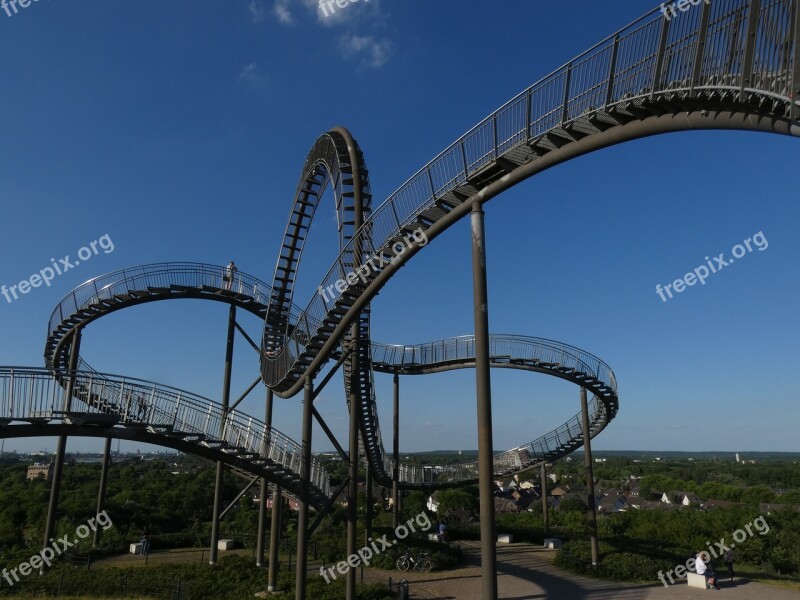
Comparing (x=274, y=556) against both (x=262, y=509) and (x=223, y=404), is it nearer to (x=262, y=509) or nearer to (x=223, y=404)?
(x=262, y=509)

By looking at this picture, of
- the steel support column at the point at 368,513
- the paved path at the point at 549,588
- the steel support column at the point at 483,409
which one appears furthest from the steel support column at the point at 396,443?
the steel support column at the point at 483,409

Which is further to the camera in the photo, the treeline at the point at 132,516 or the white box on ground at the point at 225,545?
the treeline at the point at 132,516

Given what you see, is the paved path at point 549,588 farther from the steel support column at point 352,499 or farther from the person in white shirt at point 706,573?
the steel support column at point 352,499

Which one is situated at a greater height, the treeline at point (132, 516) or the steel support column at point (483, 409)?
the steel support column at point (483, 409)

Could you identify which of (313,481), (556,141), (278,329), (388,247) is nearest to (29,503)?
(278,329)

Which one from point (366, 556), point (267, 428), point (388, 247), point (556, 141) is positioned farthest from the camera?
point (366, 556)

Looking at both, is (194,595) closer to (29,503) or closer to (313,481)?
(313,481)

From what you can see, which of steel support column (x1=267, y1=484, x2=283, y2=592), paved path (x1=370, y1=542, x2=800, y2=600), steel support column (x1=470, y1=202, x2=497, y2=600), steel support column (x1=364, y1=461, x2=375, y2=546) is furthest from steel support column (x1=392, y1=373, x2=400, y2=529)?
steel support column (x1=470, y1=202, x2=497, y2=600)
